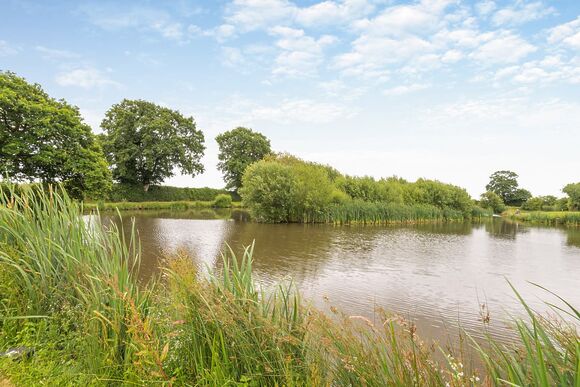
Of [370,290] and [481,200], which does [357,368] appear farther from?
[481,200]

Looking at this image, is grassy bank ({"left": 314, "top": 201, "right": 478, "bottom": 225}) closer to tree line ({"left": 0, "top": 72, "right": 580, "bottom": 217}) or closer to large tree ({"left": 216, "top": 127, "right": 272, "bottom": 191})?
tree line ({"left": 0, "top": 72, "right": 580, "bottom": 217})

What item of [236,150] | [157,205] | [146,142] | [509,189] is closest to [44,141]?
[157,205]

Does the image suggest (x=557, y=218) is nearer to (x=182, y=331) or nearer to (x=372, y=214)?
(x=372, y=214)

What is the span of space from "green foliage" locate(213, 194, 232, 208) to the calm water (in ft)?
84.3

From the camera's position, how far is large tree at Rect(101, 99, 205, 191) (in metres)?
38.8

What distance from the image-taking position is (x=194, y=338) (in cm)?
276

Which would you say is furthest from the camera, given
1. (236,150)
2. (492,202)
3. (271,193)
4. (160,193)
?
(492,202)

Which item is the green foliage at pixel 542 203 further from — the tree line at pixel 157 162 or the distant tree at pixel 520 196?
the distant tree at pixel 520 196

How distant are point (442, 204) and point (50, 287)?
36.0m

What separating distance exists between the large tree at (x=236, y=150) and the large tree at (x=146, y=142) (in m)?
6.08

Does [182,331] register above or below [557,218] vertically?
below

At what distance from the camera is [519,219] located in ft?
136

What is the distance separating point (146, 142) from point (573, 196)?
52.0m

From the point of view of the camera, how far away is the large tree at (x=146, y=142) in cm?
3875
